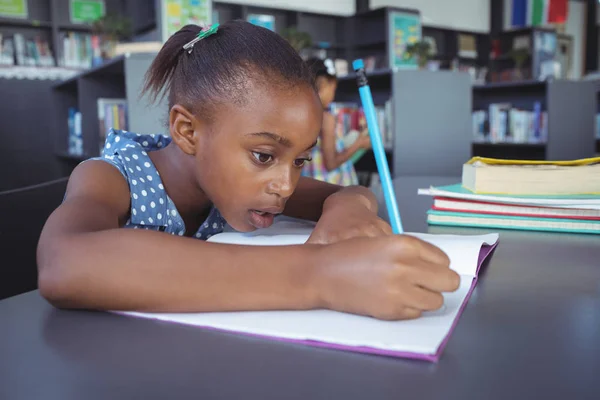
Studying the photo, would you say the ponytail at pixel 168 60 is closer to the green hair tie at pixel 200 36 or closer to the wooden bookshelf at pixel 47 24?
the green hair tie at pixel 200 36

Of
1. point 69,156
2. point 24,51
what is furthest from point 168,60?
point 24,51

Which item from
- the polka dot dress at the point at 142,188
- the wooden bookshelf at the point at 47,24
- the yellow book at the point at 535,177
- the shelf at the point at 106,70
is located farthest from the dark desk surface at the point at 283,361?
the wooden bookshelf at the point at 47,24

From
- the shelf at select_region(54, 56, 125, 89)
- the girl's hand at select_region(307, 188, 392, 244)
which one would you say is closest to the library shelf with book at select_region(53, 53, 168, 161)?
the shelf at select_region(54, 56, 125, 89)

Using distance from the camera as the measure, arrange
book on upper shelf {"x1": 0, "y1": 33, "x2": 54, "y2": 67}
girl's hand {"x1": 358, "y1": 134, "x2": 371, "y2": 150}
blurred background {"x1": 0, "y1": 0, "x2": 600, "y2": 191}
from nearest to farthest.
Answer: blurred background {"x1": 0, "y1": 0, "x2": 600, "y2": 191}
girl's hand {"x1": 358, "y1": 134, "x2": 371, "y2": 150}
book on upper shelf {"x1": 0, "y1": 33, "x2": 54, "y2": 67}

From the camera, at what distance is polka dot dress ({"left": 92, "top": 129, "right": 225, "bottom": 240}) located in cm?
75

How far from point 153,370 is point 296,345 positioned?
0.09m

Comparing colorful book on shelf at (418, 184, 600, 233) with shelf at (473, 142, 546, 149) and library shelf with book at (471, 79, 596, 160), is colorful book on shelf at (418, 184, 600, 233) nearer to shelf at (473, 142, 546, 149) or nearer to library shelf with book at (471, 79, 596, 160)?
library shelf with book at (471, 79, 596, 160)

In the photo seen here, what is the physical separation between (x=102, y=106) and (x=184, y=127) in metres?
2.43

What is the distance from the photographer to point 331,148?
2.99 m

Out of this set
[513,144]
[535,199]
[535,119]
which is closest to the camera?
[535,199]

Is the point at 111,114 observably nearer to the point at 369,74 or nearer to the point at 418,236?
the point at 369,74

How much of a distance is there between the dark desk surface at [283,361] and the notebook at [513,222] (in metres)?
0.34

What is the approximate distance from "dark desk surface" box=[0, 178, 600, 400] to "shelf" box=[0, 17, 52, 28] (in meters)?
5.69

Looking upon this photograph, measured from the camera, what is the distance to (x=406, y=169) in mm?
2885
